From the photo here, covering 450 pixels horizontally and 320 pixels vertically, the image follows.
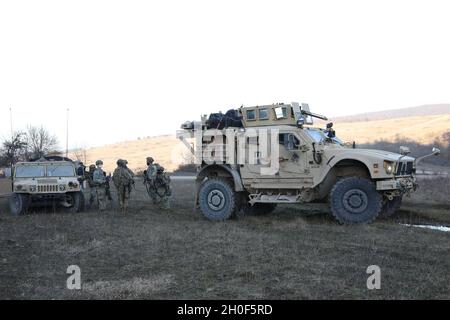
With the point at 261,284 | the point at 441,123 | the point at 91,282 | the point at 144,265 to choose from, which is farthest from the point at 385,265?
the point at 441,123

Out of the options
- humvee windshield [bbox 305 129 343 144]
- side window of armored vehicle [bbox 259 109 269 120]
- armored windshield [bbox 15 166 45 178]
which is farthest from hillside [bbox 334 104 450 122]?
side window of armored vehicle [bbox 259 109 269 120]

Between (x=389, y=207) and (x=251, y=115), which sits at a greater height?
(x=251, y=115)

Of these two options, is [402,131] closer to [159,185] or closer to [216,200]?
[159,185]

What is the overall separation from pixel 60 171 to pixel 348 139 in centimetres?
3785

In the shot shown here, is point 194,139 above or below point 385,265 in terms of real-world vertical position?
above

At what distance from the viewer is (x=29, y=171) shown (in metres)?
13.9

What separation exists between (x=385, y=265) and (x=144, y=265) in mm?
3141

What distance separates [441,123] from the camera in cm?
4762

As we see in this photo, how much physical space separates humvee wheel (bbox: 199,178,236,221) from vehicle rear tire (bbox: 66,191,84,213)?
3.72 metres

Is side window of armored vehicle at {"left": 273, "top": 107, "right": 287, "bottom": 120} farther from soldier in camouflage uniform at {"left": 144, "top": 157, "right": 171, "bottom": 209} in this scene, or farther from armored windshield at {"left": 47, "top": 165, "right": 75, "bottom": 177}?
armored windshield at {"left": 47, "top": 165, "right": 75, "bottom": 177}

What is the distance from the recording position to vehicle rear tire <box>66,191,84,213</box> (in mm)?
13750

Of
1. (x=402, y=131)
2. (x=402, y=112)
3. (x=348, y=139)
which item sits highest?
(x=402, y=112)

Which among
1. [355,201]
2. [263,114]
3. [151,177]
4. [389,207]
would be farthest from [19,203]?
[389,207]

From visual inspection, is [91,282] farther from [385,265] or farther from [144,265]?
[385,265]
